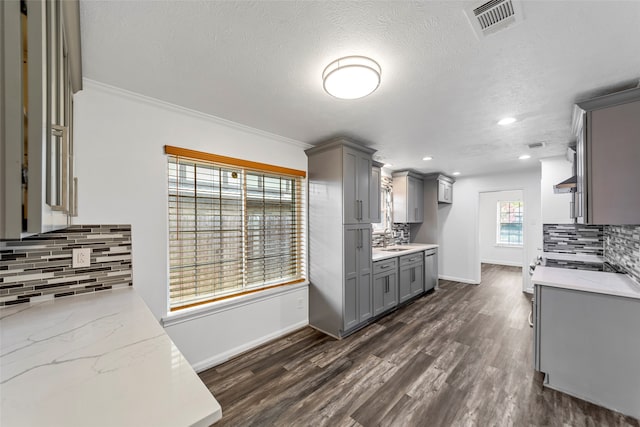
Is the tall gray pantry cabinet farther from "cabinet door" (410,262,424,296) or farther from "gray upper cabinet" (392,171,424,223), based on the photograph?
"gray upper cabinet" (392,171,424,223)

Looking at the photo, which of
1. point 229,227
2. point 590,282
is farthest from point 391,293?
point 229,227

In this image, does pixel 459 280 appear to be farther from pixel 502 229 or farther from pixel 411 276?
pixel 502 229

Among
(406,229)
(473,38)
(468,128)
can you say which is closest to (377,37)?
(473,38)

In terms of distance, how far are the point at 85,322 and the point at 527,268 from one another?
6164 mm

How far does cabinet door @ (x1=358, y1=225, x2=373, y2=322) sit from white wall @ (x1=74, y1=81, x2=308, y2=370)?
1.25 metres

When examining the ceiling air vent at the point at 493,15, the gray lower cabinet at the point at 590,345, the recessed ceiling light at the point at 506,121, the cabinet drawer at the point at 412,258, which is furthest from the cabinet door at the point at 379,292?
the ceiling air vent at the point at 493,15

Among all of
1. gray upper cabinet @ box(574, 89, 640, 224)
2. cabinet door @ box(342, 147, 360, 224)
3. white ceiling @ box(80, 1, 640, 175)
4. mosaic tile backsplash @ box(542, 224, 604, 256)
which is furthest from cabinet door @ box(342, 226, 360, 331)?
mosaic tile backsplash @ box(542, 224, 604, 256)

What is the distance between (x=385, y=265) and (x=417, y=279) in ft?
3.62

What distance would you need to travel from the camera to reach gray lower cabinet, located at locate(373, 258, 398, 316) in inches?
135

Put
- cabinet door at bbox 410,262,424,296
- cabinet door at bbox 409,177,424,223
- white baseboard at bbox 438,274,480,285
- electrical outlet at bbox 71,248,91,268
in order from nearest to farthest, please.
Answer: electrical outlet at bbox 71,248,91,268 → cabinet door at bbox 410,262,424,296 → cabinet door at bbox 409,177,424,223 → white baseboard at bbox 438,274,480,285

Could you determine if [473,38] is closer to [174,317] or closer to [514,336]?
[174,317]

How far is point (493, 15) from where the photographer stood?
120 cm

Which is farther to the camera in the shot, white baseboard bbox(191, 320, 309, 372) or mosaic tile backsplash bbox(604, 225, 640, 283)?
white baseboard bbox(191, 320, 309, 372)

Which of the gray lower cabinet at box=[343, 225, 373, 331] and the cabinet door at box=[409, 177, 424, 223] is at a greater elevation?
the cabinet door at box=[409, 177, 424, 223]
